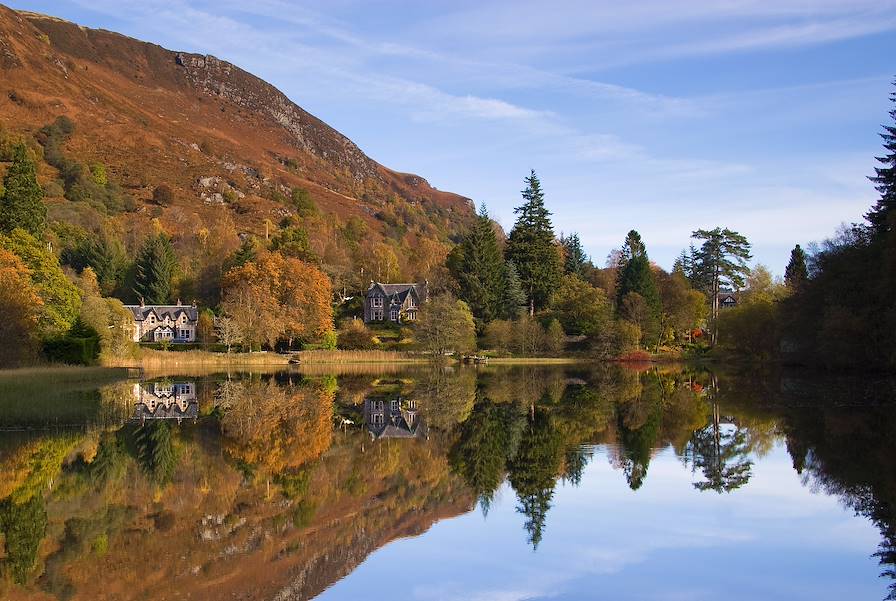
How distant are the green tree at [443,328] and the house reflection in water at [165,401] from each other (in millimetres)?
31579

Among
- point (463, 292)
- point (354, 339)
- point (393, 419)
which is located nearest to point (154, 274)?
point (354, 339)

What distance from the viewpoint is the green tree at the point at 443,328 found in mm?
75625

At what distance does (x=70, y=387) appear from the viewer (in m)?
38.1

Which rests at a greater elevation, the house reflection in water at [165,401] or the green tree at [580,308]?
the green tree at [580,308]

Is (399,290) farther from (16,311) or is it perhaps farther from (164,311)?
(16,311)

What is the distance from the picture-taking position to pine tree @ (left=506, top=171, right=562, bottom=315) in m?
95.2

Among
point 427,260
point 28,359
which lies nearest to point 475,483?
point 28,359

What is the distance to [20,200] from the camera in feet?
191

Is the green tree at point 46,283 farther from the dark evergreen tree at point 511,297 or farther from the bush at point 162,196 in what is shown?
the bush at point 162,196

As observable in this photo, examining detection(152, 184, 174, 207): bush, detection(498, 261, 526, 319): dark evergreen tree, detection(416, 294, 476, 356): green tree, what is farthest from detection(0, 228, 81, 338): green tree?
detection(152, 184, 174, 207): bush

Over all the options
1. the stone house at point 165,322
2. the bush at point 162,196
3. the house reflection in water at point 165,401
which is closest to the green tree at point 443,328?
the house reflection in water at point 165,401

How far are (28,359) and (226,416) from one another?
866 inches

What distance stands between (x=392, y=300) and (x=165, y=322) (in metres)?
27.7

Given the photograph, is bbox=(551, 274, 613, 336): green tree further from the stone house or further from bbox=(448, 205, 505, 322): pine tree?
the stone house
